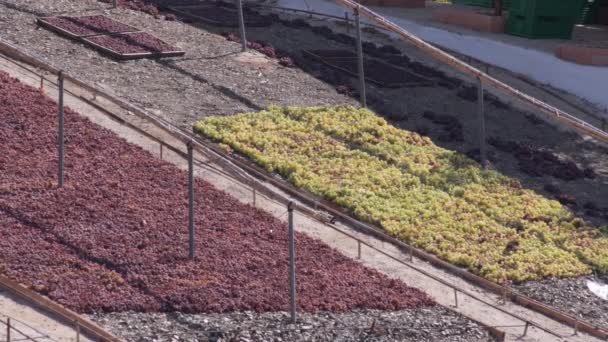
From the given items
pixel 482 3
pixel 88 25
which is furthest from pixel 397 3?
pixel 88 25

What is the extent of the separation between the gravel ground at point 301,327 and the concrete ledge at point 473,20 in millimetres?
19566

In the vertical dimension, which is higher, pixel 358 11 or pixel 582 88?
pixel 358 11

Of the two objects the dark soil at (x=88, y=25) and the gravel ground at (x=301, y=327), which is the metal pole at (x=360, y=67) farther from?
the gravel ground at (x=301, y=327)

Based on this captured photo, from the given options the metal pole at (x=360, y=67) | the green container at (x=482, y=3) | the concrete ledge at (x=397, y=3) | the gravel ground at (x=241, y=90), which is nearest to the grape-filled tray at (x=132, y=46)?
the gravel ground at (x=241, y=90)

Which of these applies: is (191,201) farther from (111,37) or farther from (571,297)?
(111,37)

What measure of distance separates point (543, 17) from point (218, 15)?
33.2 ft

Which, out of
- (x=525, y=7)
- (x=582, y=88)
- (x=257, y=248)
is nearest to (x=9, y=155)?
(x=257, y=248)

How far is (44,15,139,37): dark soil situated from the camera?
86.6ft

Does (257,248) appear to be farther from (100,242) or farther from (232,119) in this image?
(232,119)

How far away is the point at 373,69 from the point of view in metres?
28.6

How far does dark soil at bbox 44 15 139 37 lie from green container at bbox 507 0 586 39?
41.4ft

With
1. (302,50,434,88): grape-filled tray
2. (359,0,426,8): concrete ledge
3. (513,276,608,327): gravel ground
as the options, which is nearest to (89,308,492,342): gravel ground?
(513,276,608,327): gravel ground

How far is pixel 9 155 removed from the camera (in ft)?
60.8

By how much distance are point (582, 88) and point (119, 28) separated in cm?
1242
